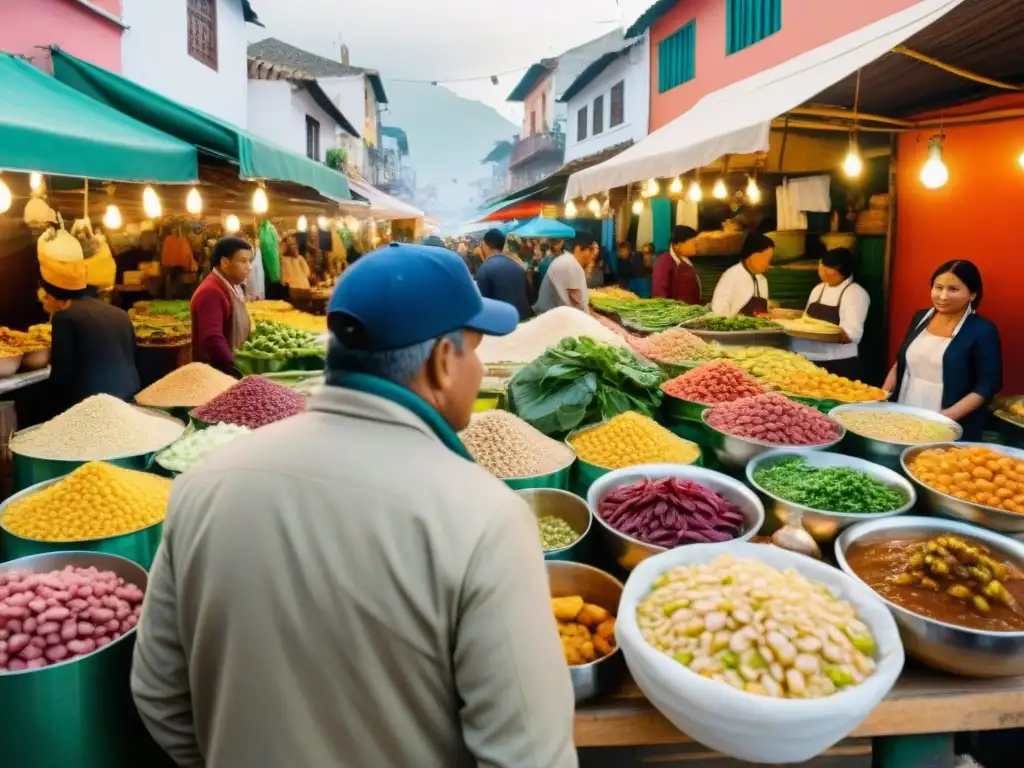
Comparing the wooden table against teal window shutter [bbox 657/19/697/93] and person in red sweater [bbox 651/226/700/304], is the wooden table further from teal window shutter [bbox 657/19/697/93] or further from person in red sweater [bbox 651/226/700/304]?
teal window shutter [bbox 657/19/697/93]

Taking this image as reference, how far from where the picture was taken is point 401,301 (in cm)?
122

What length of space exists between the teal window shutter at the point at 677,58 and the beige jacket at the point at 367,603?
1484 centimetres

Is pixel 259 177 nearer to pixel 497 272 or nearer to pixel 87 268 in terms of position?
pixel 87 268

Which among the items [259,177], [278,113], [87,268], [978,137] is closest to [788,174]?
[978,137]

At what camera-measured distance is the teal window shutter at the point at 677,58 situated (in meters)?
14.0

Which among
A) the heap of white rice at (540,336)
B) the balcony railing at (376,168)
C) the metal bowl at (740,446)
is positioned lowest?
the metal bowl at (740,446)

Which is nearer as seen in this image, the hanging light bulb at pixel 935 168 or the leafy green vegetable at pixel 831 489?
the leafy green vegetable at pixel 831 489

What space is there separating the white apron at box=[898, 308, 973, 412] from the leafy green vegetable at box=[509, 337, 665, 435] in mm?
1750

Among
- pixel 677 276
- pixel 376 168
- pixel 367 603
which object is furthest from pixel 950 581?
pixel 376 168

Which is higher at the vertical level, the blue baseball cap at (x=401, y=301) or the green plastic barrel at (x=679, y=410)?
the blue baseball cap at (x=401, y=301)

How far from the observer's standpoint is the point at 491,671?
1107 millimetres

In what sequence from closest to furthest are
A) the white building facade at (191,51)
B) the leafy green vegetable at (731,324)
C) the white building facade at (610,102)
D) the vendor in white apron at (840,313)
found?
1. the vendor in white apron at (840,313)
2. the leafy green vegetable at (731,324)
3. the white building facade at (191,51)
4. the white building facade at (610,102)

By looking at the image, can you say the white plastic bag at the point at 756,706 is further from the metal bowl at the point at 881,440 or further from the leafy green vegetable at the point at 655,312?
the leafy green vegetable at the point at 655,312

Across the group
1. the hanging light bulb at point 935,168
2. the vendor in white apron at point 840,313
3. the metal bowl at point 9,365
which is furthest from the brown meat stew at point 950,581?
the metal bowl at point 9,365
